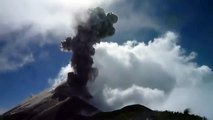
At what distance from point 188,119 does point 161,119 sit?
42.8 ft

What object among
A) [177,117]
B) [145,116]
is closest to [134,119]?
[145,116]

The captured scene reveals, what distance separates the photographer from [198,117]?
186375mm

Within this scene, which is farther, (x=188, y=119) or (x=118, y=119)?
(x=118, y=119)

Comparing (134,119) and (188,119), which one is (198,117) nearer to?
(188,119)

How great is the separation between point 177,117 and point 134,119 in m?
20.6

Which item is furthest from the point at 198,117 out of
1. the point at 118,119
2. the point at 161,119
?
the point at 118,119

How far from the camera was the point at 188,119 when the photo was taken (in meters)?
182

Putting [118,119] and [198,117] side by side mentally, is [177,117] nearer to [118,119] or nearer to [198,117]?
[198,117]

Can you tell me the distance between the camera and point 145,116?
191250 millimetres

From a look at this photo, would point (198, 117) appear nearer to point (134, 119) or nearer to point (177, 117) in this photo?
point (177, 117)

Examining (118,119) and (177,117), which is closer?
(177,117)

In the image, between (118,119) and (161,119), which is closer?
(161,119)

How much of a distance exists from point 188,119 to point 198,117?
22.7 ft

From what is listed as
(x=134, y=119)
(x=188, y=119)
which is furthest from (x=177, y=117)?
(x=134, y=119)
